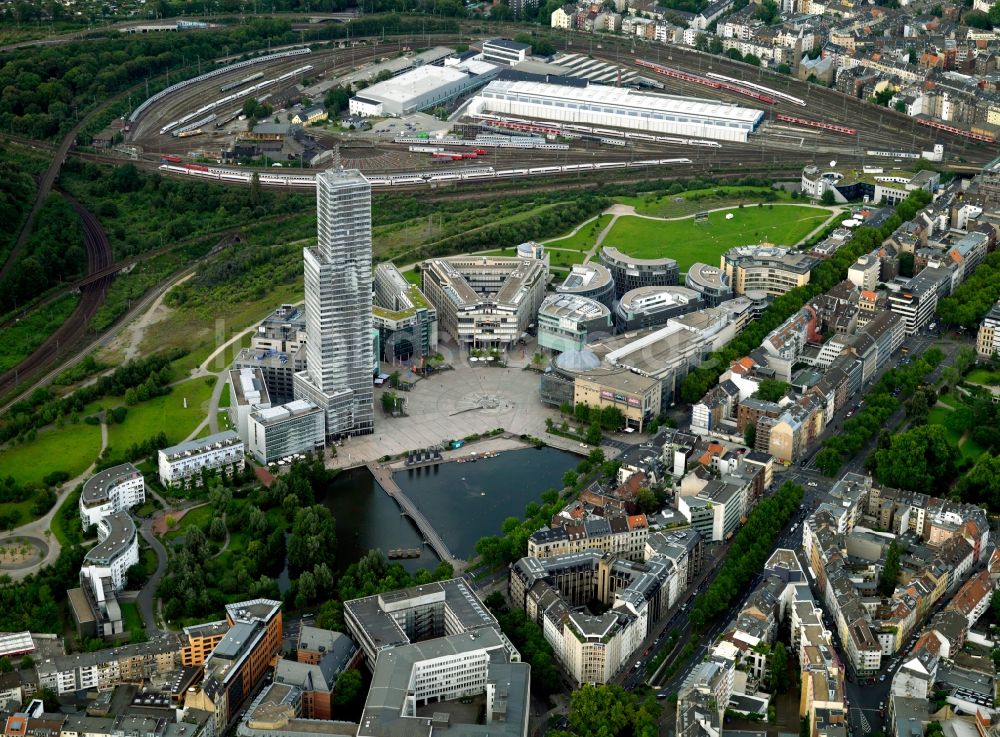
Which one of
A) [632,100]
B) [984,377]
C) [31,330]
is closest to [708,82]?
[632,100]

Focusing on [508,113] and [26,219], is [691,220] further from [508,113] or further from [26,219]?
[26,219]

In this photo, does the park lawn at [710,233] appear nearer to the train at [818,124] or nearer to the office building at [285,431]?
the train at [818,124]

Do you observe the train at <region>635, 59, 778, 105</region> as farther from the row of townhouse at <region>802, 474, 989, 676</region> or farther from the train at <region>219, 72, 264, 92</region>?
the row of townhouse at <region>802, 474, 989, 676</region>

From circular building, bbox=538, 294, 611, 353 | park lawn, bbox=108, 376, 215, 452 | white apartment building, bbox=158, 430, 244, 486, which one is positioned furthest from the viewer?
circular building, bbox=538, 294, 611, 353

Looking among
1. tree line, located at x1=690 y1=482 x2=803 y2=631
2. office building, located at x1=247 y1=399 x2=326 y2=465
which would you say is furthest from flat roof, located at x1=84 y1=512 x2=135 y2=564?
tree line, located at x1=690 y1=482 x2=803 y2=631

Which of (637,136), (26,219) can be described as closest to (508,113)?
(637,136)

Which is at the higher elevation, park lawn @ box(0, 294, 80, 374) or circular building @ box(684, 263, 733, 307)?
circular building @ box(684, 263, 733, 307)

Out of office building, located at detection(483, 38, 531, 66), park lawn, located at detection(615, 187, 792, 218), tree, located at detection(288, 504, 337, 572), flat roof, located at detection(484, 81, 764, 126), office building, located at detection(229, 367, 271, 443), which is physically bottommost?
tree, located at detection(288, 504, 337, 572)

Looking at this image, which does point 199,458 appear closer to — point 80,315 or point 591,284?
point 80,315
